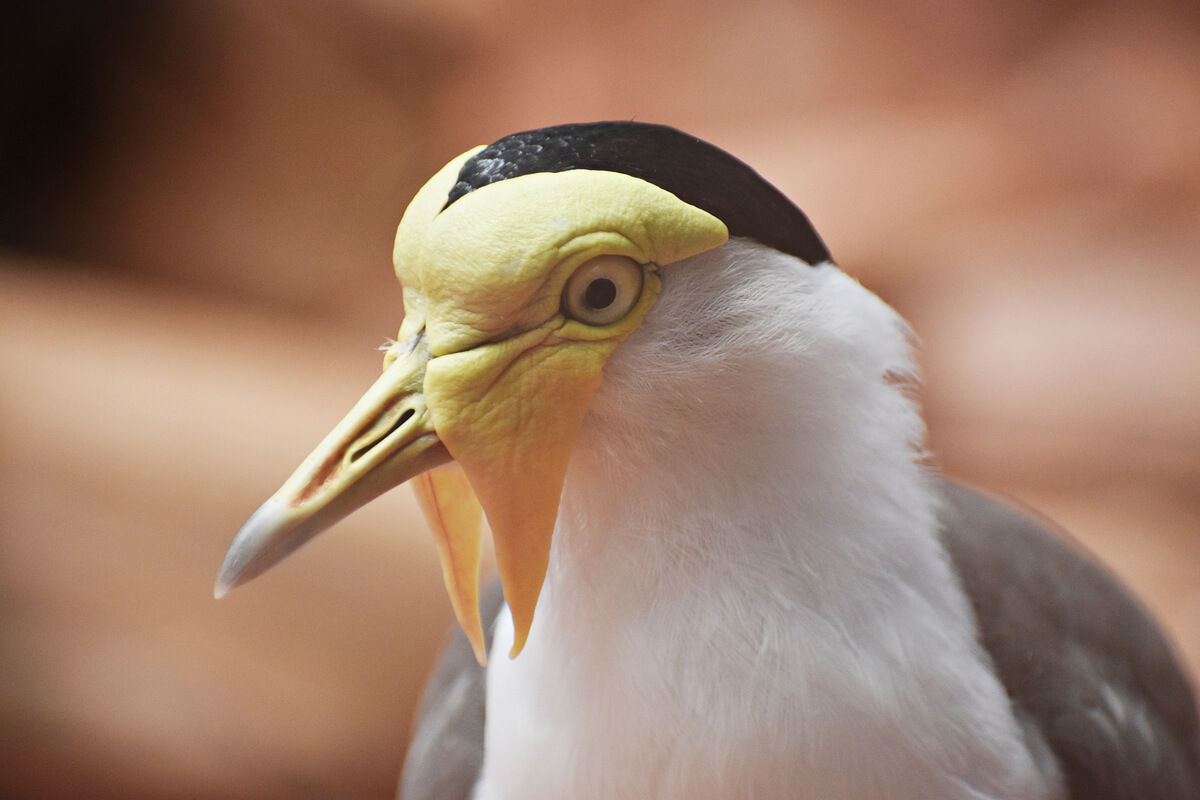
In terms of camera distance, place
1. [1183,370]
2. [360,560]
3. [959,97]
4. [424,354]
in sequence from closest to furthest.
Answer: [424,354]
[360,560]
[1183,370]
[959,97]

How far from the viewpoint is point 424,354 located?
91 cm

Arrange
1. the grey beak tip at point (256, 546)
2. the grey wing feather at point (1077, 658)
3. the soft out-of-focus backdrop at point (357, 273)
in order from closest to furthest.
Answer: the grey beak tip at point (256, 546), the grey wing feather at point (1077, 658), the soft out-of-focus backdrop at point (357, 273)

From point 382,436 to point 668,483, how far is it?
0.84ft

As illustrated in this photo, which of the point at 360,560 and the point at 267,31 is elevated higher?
the point at 267,31

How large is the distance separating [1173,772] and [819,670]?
0.77 meters

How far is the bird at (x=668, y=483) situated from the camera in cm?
89

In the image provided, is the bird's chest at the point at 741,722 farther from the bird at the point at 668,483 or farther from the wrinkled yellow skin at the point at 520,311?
the wrinkled yellow skin at the point at 520,311

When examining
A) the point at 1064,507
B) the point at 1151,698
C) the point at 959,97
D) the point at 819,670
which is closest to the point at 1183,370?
the point at 1064,507

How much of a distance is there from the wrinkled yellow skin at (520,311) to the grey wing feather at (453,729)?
0.56 meters

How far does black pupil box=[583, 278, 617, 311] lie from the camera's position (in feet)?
2.97

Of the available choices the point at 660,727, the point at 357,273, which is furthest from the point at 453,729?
the point at 357,273

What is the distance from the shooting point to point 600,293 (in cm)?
91

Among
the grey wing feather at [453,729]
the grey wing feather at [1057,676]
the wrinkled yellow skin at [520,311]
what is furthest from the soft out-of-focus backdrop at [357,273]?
the wrinkled yellow skin at [520,311]

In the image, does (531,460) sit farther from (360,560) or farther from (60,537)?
(60,537)
